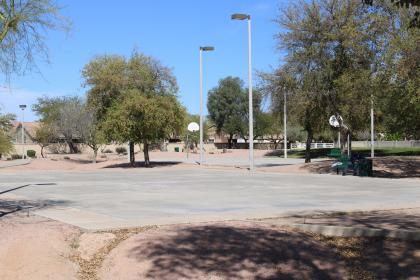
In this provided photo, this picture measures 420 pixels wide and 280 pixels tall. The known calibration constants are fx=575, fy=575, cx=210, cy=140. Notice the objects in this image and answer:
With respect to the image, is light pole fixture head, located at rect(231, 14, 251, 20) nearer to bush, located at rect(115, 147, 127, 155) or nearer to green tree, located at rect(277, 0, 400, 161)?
green tree, located at rect(277, 0, 400, 161)

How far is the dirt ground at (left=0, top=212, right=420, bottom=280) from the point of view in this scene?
7.67 metres

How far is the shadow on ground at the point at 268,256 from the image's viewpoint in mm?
7691

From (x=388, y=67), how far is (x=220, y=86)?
7540 cm

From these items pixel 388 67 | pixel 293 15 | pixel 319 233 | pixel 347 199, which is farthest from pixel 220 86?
pixel 319 233

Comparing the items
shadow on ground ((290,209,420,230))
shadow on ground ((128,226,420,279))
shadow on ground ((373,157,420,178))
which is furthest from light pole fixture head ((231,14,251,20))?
shadow on ground ((128,226,420,279))

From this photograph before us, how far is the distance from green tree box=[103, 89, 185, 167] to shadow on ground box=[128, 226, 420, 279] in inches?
1237

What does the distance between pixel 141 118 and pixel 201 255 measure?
1309 inches

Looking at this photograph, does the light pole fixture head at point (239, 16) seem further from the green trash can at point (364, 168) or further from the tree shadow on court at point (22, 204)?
the tree shadow on court at point (22, 204)

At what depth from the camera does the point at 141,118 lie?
40.9 meters

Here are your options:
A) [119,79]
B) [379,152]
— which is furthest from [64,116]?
[379,152]

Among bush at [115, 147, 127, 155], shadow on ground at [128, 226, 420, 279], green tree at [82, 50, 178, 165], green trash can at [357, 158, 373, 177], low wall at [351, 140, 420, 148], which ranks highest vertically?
green tree at [82, 50, 178, 165]

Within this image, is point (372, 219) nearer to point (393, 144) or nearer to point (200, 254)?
point (200, 254)

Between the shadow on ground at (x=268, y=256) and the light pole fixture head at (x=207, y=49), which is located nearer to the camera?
the shadow on ground at (x=268, y=256)

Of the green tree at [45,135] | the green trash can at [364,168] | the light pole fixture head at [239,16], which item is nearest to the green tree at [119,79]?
the light pole fixture head at [239,16]
